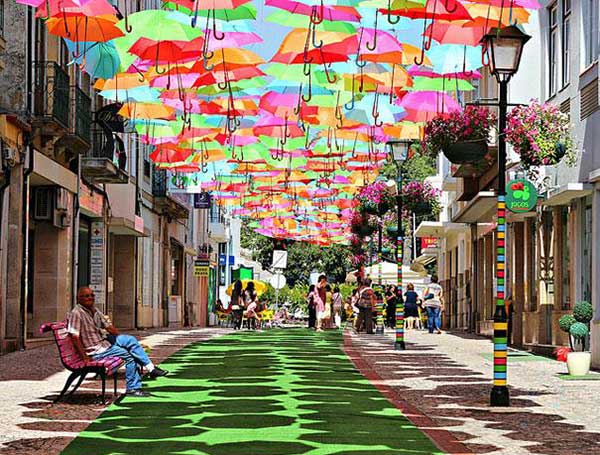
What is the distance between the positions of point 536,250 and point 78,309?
1767 centimetres

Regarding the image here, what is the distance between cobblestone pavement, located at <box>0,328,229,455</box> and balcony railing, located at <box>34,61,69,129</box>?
6.88 meters

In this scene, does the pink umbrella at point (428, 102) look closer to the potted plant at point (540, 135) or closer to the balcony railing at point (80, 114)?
the potted plant at point (540, 135)

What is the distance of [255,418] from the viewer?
42.5ft

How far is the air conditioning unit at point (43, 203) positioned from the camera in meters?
30.4

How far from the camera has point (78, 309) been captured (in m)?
14.8

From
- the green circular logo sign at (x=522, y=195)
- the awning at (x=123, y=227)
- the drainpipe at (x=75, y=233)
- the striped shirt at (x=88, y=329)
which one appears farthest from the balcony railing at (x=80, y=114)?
the striped shirt at (x=88, y=329)

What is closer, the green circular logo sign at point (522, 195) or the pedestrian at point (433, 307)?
the green circular logo sign at point (522, 195)

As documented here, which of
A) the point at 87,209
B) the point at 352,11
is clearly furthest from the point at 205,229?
the point at 352,11

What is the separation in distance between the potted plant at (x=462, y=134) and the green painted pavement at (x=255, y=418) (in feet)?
24.3

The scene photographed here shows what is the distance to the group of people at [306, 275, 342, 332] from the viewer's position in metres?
41.2

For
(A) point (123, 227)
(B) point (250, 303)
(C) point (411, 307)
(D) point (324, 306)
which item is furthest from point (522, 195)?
(C) point (411, 307)

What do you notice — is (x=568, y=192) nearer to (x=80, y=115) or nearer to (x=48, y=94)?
(x=48, y=94)

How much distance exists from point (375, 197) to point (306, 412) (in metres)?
32.5

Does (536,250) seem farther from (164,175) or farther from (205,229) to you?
(205,229)
